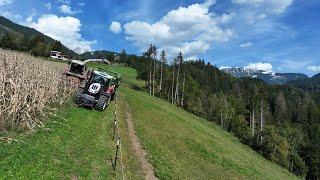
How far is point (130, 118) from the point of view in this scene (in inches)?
1925

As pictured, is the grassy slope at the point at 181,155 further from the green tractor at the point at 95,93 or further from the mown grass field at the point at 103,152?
the green tractor at the point at 95,93

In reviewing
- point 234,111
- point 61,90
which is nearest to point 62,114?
point 61,90

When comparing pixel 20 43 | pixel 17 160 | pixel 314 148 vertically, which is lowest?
pixel 314 148

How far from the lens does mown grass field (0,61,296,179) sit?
23.2 meters

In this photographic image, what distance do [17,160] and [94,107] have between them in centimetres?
2345

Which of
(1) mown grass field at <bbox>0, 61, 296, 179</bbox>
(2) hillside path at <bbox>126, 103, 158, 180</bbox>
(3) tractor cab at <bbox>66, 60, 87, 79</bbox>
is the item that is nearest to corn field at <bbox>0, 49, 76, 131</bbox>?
(1) mown grass field at <bbox>0, 61, 296, 179</bbox>

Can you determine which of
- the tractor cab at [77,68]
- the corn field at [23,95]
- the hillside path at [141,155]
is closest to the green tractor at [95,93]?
the corn field at [23,95]

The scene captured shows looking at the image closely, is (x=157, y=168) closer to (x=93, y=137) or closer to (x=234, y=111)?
(x=93, y=137)

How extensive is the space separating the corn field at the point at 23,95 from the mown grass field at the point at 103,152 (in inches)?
43.1

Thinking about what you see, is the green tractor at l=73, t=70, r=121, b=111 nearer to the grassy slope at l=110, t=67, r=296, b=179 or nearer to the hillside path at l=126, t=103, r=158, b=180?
the hillside path at l=126, t=103, r=158, b=180

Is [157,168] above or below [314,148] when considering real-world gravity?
above

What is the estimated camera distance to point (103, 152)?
30.6 metres

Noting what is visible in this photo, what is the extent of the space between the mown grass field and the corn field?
110 centimetres

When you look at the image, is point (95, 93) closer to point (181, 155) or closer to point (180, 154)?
point (180, 154)
